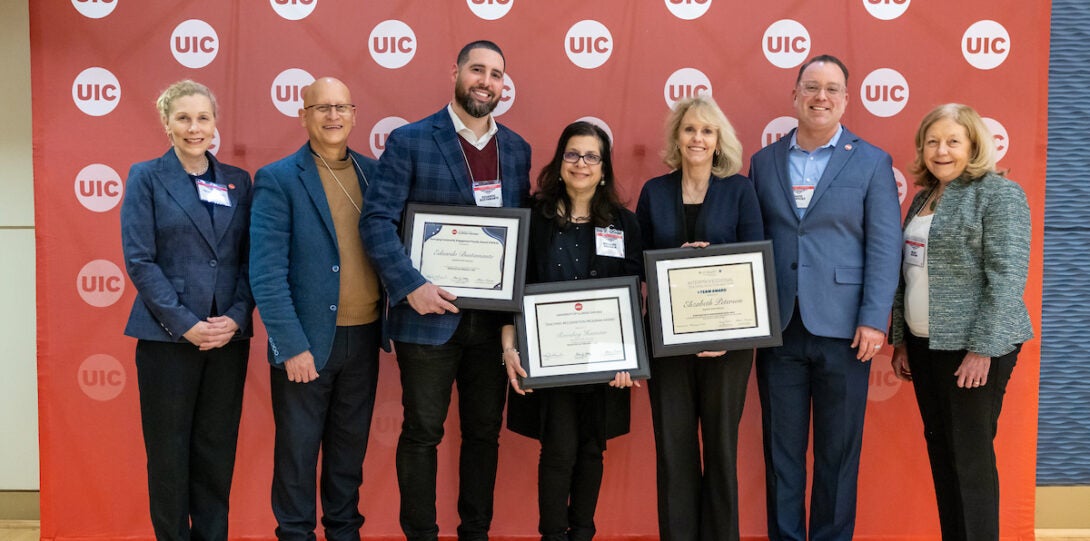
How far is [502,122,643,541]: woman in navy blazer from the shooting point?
105 inches

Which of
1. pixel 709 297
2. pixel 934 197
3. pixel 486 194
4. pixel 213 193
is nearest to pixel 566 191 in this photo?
pixel 486 194

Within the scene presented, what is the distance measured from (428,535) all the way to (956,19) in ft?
10.7

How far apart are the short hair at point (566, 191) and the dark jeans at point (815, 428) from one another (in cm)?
88

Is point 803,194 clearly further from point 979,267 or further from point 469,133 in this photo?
point 469,133

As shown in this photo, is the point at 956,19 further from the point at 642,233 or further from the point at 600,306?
the point at 600,306

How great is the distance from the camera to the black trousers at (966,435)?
8.79 ft

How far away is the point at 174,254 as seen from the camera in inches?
103

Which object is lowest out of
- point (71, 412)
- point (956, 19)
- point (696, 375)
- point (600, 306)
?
point (71, 412)

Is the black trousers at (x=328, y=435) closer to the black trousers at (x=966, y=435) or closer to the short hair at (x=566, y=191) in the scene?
the short hair at (x=566, y=191)

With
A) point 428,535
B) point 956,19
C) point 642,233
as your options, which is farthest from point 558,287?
point 956,19

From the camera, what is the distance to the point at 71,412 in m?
3.40

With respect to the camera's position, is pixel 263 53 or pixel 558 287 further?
pixel 263 53

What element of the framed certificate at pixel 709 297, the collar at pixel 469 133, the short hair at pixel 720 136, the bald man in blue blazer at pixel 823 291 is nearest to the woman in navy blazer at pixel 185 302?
the collar at pixel 469 133

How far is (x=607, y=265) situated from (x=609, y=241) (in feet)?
0.29
